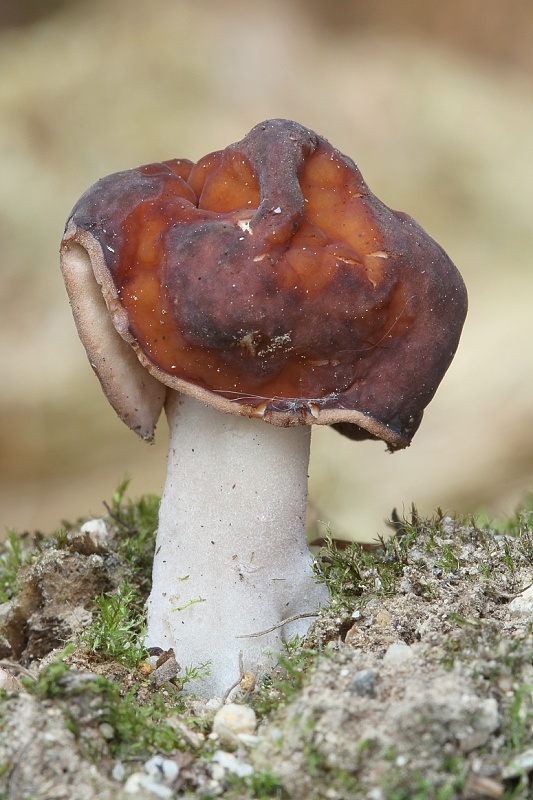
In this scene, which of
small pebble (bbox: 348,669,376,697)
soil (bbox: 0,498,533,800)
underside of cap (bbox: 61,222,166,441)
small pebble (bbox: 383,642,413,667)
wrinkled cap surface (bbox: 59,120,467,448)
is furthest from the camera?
underside of cap (bbox: 61,222,166,441)

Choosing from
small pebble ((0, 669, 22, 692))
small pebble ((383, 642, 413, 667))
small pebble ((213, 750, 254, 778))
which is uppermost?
small pebble ((383, 642, 413, 667))

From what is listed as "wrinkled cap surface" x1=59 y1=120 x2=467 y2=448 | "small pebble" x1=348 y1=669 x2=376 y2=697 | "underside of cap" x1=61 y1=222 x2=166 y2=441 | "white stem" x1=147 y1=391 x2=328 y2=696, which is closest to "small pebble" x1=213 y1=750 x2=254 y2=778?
"small pebble" x1=348 y1=669 x2=376 y2=697

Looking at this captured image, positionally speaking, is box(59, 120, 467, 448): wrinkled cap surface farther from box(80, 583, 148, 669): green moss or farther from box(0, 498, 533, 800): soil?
box(80, 583, 148, 669): green moss

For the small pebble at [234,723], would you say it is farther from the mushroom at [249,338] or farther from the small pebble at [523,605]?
the small pebble at [523,605]

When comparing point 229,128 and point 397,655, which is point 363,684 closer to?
point 397,655

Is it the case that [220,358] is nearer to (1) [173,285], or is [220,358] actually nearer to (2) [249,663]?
(1) [173,285]

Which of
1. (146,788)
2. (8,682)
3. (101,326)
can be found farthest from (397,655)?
(101,326)

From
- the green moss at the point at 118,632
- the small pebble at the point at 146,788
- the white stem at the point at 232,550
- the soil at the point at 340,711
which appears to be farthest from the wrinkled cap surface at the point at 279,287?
the small pebble at the point at 146,788

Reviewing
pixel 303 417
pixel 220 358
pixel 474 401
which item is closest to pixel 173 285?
pixel 220 358
